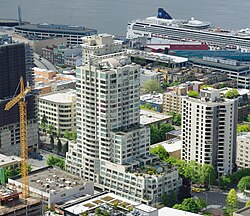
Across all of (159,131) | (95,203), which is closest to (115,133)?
(95,203)

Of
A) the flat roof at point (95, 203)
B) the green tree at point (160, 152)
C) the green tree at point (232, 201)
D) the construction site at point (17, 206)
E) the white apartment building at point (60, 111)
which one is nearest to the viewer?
the construction site at point (17, 206)

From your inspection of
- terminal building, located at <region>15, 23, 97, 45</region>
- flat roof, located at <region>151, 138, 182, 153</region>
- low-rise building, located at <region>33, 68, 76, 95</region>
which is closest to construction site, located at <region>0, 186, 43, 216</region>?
flat roof, located at <region>151, 138, 182, 153</region>

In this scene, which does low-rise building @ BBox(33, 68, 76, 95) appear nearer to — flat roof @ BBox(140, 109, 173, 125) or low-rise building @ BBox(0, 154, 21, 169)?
flat roof @ BBox(140, 109, 173, 125)

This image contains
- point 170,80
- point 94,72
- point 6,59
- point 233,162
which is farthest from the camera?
point 170,80

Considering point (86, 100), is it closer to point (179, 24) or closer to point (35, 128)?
point (35, 128)

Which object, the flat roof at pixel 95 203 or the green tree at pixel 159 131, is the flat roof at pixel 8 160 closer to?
the flat roof at pixel 95 203

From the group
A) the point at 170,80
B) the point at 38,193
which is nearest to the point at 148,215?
the point at 38,193

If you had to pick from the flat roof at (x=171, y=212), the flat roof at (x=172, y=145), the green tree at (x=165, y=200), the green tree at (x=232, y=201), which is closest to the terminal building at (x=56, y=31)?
the flat roof at (x=172, y=145)
